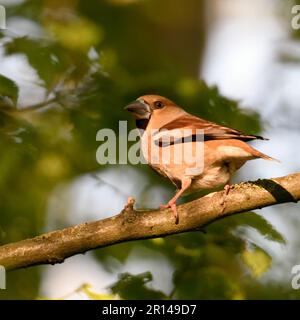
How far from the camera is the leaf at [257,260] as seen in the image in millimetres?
5934

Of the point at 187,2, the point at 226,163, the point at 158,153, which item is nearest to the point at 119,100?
the point at 158,153

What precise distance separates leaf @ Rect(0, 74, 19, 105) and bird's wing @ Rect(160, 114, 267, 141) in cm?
154

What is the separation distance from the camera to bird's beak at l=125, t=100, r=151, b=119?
7.36m

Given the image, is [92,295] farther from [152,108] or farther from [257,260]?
[152,108]

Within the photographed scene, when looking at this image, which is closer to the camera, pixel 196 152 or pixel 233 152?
pixel 233 152

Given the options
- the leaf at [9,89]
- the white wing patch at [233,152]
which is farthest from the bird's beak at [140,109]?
the leaf at [9,89]

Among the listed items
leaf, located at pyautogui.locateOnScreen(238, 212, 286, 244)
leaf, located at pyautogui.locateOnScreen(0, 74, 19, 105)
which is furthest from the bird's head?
leaf, located at pyautogui.locateOnScreen(238, 212, 286, 244)

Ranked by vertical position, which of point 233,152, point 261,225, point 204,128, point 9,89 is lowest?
point 261,225

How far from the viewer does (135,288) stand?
5738 mm

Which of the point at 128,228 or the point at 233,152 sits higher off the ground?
the point at 233,152

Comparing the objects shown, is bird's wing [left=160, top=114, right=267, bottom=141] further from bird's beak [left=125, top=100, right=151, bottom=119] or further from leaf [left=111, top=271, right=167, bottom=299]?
leaf [left=111, top=271, right=167, bottom=299]

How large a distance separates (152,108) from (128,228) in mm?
2253

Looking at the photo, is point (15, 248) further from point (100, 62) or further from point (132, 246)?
point (100, 62)

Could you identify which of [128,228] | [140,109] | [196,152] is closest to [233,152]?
[196,152]
